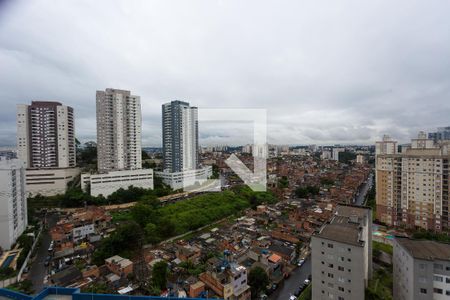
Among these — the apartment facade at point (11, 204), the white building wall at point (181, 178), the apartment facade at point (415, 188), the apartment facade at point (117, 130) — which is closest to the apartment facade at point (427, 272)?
the apartment facade at point (415, 188)

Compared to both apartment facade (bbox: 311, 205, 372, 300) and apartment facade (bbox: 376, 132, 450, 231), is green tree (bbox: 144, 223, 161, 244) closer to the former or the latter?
apartment facade (bbox: 311, 205, 372, 300)

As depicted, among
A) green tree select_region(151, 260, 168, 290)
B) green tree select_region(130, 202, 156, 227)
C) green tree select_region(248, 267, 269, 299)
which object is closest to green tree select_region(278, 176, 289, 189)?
green tree select_region(130, 202, 156, 227)

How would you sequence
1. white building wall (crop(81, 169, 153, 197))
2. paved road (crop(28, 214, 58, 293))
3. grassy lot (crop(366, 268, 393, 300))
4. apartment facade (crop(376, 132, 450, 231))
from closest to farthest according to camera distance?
→ grassy lot (crop(366, 268, 393, 300)) → paved road (crop(28, 214, 58, 293)) → apartment facade (crop(376, 132, 450, 231)) → white building wall (crop(81, 169, 153, 197))

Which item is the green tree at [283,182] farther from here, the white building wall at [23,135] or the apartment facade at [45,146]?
the white building wall at [23,135]

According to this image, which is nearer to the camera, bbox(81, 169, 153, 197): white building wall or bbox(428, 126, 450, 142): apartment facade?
bbox(81, 169, 153, 197): white building wall

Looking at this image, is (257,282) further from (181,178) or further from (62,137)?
(62,137)

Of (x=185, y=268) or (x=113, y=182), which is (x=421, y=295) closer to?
(x=185, y=268)
